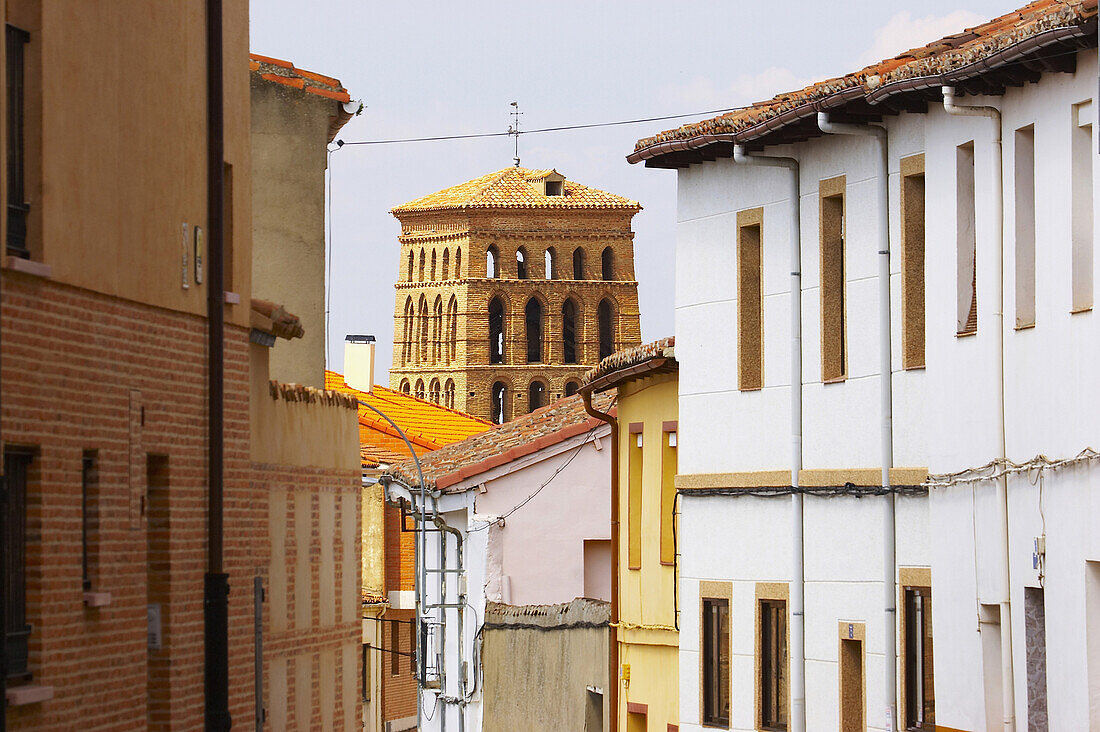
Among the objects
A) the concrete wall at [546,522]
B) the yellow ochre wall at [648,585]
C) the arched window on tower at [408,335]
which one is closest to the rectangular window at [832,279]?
the yellow ochre wall at [648,585]

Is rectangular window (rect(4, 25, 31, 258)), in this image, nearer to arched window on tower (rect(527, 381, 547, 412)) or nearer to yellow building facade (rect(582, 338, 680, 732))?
yellow building facade (rect(582, 338, 680, 732))

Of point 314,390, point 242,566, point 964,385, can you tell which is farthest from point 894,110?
point 242,566

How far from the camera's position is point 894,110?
1981cm

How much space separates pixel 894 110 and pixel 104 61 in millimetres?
8190

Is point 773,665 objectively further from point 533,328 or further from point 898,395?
point 533,328

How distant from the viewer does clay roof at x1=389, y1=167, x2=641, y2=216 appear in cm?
12706

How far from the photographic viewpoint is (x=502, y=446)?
38.5m

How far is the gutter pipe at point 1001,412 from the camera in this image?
55.1ft

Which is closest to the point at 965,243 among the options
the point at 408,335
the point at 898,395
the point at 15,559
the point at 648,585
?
the point at 898,395

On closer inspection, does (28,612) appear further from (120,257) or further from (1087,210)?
(1087,210)

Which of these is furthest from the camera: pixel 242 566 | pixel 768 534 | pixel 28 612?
pixel 768 534

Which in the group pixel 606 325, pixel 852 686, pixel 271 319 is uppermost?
pixel 606 325

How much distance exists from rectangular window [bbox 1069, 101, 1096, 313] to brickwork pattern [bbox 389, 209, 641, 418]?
110651mm

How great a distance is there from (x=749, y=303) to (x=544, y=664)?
12559mm
